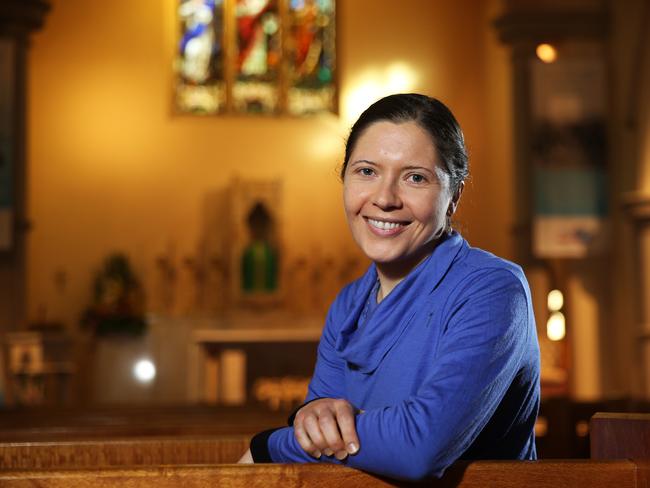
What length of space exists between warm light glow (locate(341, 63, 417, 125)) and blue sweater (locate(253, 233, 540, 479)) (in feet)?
33.5

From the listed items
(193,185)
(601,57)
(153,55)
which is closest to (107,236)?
(193,185)

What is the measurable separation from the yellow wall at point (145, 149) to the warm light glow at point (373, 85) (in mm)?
21

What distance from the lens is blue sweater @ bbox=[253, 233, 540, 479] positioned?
153 cm

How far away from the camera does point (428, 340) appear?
5.56 ft

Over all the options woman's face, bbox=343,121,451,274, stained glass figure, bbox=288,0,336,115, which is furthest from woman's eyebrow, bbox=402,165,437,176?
stained glass figure, bbox=288,0,336,115

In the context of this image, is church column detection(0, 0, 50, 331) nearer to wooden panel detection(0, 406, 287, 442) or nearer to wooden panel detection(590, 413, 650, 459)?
wooden panel detection(0, 406, 287, 442)

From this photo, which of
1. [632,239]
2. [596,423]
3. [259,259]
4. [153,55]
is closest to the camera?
[596,423]

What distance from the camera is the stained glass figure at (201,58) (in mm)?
12008

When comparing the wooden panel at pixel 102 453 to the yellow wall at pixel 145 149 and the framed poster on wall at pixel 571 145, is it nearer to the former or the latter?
the framed poster on wall at pixel 571 145

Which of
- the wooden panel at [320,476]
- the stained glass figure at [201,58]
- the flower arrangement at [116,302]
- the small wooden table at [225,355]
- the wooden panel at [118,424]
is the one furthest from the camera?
the stained glass figure at [201,58]

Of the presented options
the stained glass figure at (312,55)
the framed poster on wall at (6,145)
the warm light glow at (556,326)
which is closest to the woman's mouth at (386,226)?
the framed poster on wall at (6,145)

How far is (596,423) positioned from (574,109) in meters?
8.47

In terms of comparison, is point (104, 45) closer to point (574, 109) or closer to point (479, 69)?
point (479, 69)

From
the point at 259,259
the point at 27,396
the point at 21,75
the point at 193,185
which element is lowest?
the point at 27,396
